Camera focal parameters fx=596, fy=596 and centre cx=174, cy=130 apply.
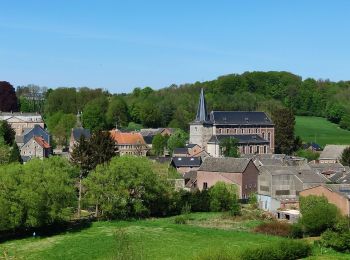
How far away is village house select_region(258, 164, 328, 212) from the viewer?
49.5m

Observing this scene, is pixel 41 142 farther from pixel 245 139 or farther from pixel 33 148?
pixel 245 139

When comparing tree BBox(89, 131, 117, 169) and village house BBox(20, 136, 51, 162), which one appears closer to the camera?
tree BBox(89, 131, 117, 169)

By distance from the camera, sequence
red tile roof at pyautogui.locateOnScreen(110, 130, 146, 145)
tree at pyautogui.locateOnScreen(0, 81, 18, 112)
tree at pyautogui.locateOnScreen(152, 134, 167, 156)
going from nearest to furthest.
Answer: red tile roof at pyautogui.locateOnScreen(110, 130, 146, 145), tree at pyautogui.locateOnScreen(152, 134, 167, 156), tree at pyautogui.locateOnScreen(0, 81, 18, 112)

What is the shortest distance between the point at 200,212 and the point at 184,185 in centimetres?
1005

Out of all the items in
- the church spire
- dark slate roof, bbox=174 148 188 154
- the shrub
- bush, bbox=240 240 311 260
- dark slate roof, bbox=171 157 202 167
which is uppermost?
the church spire

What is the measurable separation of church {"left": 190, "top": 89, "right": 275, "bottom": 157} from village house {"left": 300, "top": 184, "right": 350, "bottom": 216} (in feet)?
111

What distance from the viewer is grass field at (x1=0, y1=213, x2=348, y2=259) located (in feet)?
105

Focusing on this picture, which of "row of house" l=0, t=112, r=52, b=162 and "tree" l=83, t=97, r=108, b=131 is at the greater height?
"tree" l=83, t=97, r=108, b=131

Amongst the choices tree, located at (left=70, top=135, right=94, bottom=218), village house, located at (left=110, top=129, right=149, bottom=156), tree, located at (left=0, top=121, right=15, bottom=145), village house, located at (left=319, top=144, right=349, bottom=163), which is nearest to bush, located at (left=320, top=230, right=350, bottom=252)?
tree, located at (left=70, top=135, right=94, bottom=218)

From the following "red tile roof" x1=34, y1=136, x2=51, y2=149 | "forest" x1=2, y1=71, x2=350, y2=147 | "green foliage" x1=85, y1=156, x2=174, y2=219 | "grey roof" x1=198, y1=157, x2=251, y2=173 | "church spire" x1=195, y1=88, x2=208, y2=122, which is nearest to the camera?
"green foliage" x1=85, y1=156, x2=174, y2=219

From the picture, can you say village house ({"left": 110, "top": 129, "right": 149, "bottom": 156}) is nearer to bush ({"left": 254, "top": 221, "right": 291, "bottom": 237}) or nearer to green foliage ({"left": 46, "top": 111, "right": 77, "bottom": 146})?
green foliage ({"left": 46, "top": 111, "right": 77, "bottom": 146})

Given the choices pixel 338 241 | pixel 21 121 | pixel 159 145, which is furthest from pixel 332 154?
pixel 21 121

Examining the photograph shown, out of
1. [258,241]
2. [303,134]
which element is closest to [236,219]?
[258,241]

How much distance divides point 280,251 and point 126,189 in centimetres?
1553
